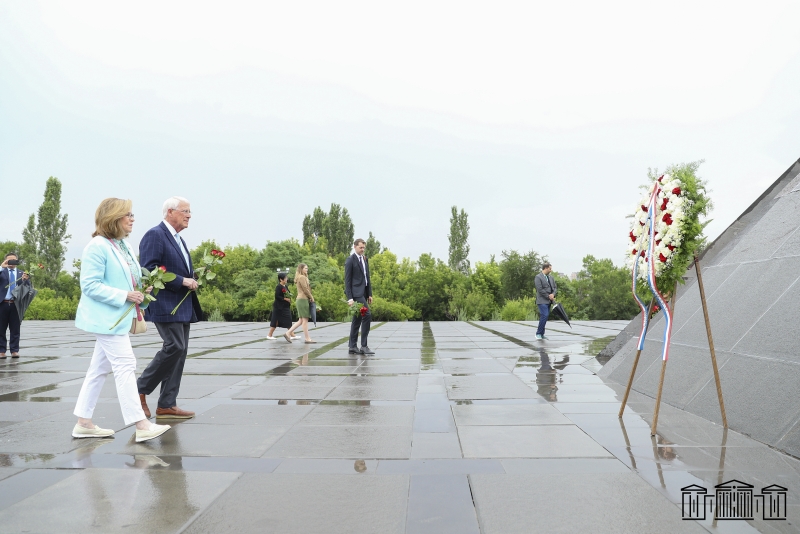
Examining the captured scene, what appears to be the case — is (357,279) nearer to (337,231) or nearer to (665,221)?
(665,221)

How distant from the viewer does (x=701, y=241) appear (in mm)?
4539

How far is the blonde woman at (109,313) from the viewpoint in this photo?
4312 mm

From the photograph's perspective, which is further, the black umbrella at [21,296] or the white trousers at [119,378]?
the black umbrella at [21,296]

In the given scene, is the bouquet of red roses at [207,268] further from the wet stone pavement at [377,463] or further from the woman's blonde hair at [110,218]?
the wet stone pavement at [377,463]

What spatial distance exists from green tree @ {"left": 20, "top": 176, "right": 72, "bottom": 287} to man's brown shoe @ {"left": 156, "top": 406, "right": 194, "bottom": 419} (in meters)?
48.2

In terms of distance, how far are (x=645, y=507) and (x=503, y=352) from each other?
829cm

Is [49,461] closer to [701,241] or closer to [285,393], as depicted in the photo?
[285,393]

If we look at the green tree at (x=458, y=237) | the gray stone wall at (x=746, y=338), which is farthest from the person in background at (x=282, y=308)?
the green tree at (x=458, y=237)

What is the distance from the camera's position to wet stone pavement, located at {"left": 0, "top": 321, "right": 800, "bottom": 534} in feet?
9.37

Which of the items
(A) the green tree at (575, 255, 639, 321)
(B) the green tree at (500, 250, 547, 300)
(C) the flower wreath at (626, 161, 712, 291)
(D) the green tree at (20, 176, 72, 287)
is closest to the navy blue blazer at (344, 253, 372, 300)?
(C) the flower wreath at (626, 161, 712, 291)

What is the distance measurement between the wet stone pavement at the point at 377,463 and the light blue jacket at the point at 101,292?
91 centimetres

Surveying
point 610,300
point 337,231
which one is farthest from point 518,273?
point 337,231

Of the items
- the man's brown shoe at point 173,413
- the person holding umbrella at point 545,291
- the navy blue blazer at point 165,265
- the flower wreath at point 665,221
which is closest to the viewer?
the flower wreath at point 665,221

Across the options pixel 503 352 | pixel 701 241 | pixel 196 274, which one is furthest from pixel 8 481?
pixel 503 352
